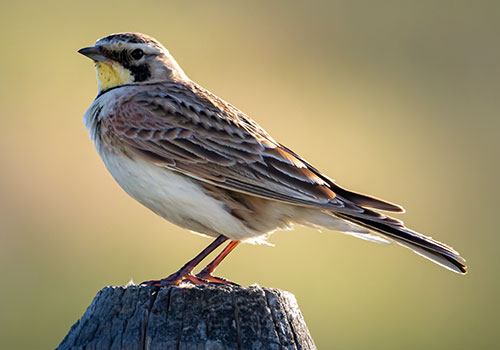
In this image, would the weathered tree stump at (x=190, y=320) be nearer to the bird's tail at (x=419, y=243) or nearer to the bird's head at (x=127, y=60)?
the bird's tail at (x=419, y=243)

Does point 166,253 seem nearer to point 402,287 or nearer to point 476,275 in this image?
point 402,287

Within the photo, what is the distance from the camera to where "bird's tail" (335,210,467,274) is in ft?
17.0

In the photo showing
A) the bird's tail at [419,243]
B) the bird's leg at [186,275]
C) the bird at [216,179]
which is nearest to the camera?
the bird's leg at [186,275]

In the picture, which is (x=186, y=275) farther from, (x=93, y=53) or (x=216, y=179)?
(x=93, y=53)

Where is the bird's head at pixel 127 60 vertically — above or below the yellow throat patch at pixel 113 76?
above

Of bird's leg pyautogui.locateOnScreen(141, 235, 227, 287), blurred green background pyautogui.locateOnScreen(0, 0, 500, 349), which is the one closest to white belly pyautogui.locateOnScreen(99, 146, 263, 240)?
bird's leg pyautogui.locateOnScreen(141, 235, 227, 287)

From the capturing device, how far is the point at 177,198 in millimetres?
5449

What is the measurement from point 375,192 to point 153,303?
30.8 feet

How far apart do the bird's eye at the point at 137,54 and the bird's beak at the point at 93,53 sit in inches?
9.3

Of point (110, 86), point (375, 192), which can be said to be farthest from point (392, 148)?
point (110, 86)

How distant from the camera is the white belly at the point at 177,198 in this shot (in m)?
5.46

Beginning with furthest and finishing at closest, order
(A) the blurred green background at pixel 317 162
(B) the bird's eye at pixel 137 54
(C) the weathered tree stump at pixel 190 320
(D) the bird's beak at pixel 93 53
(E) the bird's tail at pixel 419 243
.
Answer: (A) the blurred green background at pixel 317 162, (B) the bird's eye at pixel 137 54, (D) the bird's beak at pixel 93 53, (E) the bird's tail at pixel 419 243, (C) the weathered tree stump at pixel 190 320

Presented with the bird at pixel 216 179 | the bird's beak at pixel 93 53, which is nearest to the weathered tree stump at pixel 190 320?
the bird at pixel 216 179

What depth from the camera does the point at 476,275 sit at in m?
12.9
